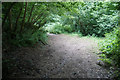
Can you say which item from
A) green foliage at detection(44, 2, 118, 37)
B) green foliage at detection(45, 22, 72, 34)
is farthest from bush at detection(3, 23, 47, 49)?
green foliage at detection(45, 22, 72, 34)

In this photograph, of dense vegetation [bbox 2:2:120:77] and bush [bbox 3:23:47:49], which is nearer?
bush [bbox 3:23:47:49]

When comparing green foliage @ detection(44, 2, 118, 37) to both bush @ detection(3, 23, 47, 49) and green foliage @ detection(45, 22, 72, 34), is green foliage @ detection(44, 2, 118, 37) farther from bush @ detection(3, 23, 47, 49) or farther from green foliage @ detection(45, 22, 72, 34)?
bush @ detection(3, 23, 47, 49)

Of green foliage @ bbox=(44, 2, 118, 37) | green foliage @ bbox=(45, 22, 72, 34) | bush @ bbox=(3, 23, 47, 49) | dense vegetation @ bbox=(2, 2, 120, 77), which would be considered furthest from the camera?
green foliage @ bbox=(45, 22, 72, 34)

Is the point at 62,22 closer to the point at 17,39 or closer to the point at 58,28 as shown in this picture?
the point at 58,28

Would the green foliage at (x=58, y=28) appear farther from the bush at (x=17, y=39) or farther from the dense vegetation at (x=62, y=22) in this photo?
the bush at (x=17, y=39)

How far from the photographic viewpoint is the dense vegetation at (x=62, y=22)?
4496mm

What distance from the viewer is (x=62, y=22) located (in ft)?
46.0

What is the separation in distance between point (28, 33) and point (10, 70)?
10.1ft

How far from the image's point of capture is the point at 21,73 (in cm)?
296

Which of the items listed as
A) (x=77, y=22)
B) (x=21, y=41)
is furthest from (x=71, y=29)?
(x=21, y=41)

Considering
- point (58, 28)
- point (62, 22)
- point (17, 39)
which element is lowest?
point (58, 28)

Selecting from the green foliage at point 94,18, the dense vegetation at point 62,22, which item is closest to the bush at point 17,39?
the dense vegetation at point 62,22

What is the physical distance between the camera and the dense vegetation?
4496 millimetres

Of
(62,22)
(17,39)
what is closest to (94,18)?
(62,22)
